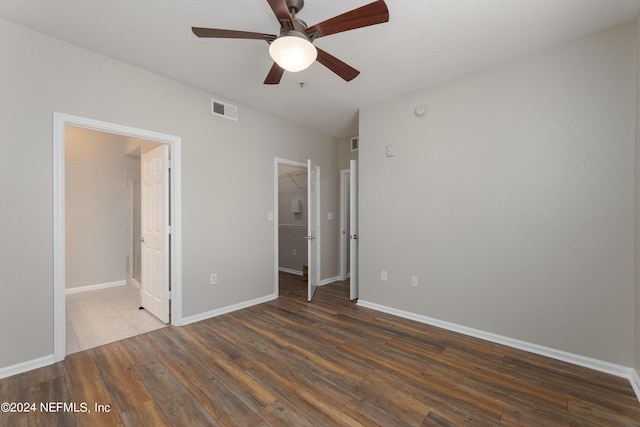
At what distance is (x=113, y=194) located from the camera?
4777 mm

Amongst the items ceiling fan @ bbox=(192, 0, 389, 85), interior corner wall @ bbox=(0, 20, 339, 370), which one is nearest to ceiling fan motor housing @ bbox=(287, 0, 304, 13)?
ceiling fan @ bbox=(192, 0, 389, 85)

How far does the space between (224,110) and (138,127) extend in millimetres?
1034

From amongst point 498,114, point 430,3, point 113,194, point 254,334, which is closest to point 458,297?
point 498,114

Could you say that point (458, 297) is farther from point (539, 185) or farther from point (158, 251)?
point (158, 251)

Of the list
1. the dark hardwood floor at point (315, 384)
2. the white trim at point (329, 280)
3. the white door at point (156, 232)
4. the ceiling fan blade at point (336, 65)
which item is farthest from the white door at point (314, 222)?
the ceiling fan blade at point (336, 65)

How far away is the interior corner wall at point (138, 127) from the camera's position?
2.14 meters

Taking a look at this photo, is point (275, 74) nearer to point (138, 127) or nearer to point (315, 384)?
point (138, 127)

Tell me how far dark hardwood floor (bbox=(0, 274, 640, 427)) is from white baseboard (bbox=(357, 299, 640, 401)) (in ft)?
0.24

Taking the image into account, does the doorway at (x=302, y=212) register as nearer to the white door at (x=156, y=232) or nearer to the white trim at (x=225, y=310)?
the white trim at (x=225, y=310)

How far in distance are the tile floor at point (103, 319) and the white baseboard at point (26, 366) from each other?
0.21 meters

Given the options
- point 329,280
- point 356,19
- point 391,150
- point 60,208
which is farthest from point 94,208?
point 356,19

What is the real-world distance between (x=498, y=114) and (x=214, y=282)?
3.62 m

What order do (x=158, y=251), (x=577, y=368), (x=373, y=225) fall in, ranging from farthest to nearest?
(x=373, y=225) → (x=158, y=251) → (x=577, y=368)

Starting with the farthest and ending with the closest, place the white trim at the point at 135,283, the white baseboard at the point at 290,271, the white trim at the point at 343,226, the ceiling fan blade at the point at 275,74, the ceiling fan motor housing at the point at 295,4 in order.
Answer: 1. the white baseboard at the point at 290,271
2. the white trim at the point at 343,226
3. the white trim at the point at 135,283
4. the ceiling fan blade at the point at 275,74
5. the ceiling fan motor housing at the point at 295,4
